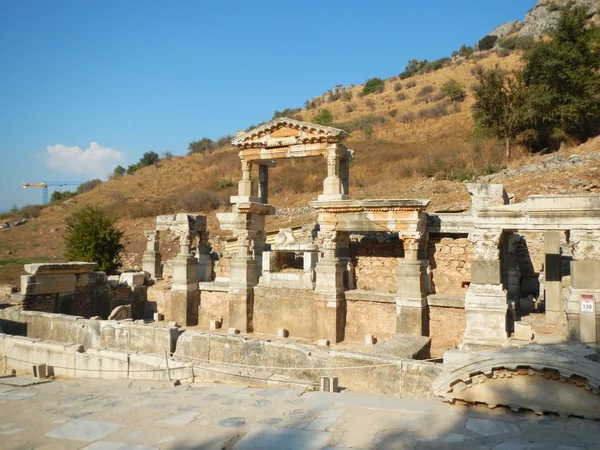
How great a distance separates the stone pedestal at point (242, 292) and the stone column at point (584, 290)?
324 inches

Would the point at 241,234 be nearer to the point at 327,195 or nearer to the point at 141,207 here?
the point at 327,195

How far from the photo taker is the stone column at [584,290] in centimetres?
731

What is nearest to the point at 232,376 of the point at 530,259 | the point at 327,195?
the point at 327,195

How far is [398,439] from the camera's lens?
14.5 feet

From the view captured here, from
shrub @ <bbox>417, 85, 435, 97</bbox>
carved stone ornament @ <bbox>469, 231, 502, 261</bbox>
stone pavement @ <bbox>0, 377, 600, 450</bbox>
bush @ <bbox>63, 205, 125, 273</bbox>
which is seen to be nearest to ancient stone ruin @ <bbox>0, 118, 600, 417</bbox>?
carved stone ornament @ <bbox>469, 231, 502, 261</bbox>

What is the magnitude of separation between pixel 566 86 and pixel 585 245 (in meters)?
19.6

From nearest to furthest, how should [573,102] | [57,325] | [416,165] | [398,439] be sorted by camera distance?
[398,439] → [57,325] → [573,102] → [416,165]

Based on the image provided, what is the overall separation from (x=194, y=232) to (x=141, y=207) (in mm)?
19328

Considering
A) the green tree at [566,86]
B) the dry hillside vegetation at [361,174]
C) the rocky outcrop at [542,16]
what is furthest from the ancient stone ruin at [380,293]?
the rocky outcrop at [542,16]

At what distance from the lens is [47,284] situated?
42.9 ft

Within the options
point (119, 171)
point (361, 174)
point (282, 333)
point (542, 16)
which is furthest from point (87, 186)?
point (542, 16)

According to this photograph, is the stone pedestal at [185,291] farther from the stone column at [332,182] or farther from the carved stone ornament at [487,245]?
the carved stone ornament at [487,245]

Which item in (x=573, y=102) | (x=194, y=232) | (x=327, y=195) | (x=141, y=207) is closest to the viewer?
(x=327, y=195)

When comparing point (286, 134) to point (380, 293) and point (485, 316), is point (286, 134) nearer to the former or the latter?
point (380, 293)
